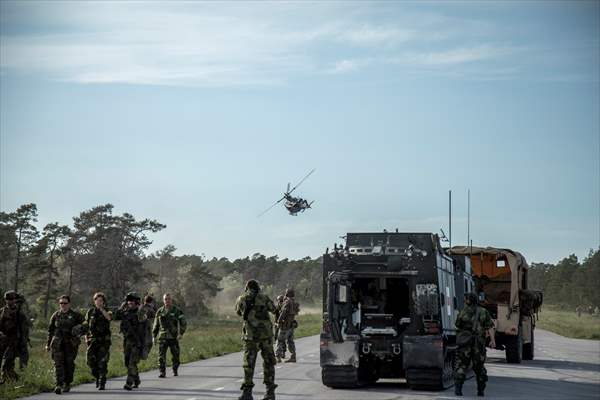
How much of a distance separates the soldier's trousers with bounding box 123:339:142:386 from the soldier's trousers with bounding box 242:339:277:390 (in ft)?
12.1

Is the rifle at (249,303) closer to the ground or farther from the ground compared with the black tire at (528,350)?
farther from the ground

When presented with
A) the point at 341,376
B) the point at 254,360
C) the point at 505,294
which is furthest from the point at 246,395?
the point at 505,294

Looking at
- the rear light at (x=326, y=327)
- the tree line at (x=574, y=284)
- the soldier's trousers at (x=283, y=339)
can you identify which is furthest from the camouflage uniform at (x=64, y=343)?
the tree line at (x=574, y=284)

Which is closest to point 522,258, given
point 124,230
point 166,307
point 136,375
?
point 166,307

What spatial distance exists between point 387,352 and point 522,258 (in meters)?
12.0

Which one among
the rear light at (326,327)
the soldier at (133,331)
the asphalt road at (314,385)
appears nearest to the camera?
the asphalt road at (314,385)

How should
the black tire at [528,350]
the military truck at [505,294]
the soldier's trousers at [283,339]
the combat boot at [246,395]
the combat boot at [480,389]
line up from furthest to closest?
1. the black tire at [528,350]
2. the military truck at [505,294]
3. the soldier's trousers at [283,339]
4. the combat boot at [480,389]
5. the combat boot at [246,395]

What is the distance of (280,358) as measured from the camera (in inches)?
1135

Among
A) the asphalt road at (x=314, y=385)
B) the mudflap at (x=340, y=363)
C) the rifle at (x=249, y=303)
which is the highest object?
the rifle at (x=249, y=303)

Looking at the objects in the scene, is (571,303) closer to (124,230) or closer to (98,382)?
(124,230)

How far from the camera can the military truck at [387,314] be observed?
20.5 m

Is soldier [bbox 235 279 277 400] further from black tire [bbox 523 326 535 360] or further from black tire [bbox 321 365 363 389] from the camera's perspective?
black tire [bbox 523 326 535 360]

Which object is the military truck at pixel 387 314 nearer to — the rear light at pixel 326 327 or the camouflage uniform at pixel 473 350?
the rear light at pixel 326 327

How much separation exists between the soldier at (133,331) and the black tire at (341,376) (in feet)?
12.2
